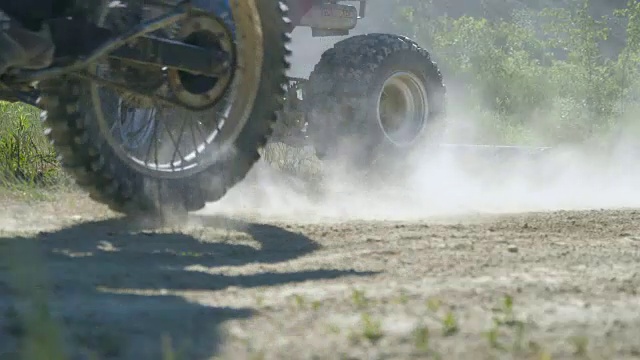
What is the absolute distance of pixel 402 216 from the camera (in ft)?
22.1

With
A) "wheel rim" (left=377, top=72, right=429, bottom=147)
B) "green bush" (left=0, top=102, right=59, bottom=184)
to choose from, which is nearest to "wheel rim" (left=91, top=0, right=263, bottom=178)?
"green bush" (left=0, top=102, right=59, bottom=184)

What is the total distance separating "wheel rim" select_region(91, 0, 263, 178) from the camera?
5.92 metres

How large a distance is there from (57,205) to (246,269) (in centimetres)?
248

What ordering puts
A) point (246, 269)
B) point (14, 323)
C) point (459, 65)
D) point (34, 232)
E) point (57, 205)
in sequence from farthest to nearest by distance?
point (459, 65) < point (57, 205) < point (34, 232) < point (246, 269) < point (14, 323)

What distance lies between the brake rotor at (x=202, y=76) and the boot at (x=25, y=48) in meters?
0.86

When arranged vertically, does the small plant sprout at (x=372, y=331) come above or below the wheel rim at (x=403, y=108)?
below

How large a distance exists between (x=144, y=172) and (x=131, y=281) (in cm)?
201

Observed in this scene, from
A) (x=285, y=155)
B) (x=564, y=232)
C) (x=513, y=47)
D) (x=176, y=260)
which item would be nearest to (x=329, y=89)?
(x=285, y=155)

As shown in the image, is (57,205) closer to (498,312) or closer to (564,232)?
(564,232)

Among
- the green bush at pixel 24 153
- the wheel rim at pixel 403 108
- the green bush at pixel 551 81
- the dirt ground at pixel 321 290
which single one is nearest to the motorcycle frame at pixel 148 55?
the dirt ground at pixel 321 290

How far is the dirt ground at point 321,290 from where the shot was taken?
276 centimetres

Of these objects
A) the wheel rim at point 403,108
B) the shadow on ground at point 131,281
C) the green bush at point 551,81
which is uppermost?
the green bush at point 551,81

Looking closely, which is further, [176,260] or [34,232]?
[34,232]

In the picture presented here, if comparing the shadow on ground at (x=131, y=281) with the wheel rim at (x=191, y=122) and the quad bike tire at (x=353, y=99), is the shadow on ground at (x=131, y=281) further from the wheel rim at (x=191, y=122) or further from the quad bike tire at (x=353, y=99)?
the quad bike tire at (x=353, y=99)
